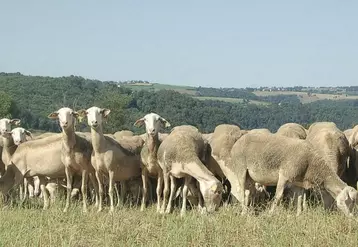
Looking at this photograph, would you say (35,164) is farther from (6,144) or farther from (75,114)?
(75,114)

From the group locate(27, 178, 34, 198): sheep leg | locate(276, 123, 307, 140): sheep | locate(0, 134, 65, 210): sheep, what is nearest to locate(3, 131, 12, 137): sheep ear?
locate(0, 134, 65, 210): sheep

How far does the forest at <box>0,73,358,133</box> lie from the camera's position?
5744cm

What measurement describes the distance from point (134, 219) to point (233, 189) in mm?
3105

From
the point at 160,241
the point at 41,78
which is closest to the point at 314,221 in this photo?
the point at 160,241

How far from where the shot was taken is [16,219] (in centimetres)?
1073

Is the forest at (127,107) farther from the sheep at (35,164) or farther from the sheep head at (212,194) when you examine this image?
the sheep head at (212,194)

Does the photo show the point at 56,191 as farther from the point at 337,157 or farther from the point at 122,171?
the point at 337,157

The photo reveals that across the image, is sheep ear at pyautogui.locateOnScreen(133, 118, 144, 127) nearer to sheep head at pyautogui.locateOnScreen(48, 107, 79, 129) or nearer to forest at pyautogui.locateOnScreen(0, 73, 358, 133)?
sheep head at pyautogui.locateOnScreen(48, 107, 79, 129)

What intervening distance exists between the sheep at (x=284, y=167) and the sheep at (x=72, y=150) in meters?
3.63

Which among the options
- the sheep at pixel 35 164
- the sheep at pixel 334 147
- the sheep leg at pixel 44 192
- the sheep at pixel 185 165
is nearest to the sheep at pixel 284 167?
the sheep at pixel 185 165

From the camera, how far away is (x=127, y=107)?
6544 centimetres

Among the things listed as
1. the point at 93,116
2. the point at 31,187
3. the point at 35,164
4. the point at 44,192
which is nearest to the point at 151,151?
the point at 93,116

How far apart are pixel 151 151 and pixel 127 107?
52357mm

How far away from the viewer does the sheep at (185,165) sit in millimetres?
11672
